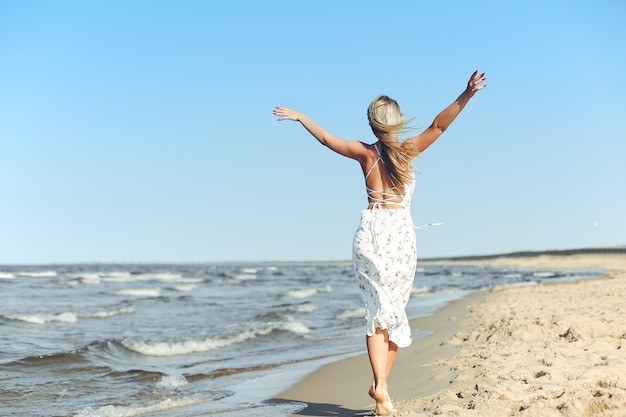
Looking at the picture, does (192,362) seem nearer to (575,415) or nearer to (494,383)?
(494,383)

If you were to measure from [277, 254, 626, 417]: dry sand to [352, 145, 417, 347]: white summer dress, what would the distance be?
0.60 meters

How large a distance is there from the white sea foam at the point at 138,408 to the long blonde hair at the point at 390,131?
338 centimetres

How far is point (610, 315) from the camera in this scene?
7.14 meters

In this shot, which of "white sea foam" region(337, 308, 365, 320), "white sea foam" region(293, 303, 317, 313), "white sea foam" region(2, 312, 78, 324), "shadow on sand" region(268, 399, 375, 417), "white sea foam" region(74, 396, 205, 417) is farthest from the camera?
"white sea foam" region(293, 303, 317, 313)

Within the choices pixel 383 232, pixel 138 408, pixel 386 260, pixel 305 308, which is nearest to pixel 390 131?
pixel 383 232

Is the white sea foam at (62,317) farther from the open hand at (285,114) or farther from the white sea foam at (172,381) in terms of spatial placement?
the open hand at (285,114)

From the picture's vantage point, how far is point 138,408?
5.92m

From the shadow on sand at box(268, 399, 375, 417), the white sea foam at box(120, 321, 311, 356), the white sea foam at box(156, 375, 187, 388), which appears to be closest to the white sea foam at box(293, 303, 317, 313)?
the white sea foam at box(120, 321, 311, 356)

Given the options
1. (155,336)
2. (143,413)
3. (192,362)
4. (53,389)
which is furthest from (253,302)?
(143,413)

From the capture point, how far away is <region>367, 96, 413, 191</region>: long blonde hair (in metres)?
3.90

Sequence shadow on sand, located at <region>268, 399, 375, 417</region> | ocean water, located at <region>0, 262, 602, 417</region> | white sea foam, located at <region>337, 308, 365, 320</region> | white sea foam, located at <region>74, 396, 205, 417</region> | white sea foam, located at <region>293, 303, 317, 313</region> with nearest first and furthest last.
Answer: shadow on sand, located at <region>268, 399, 375, 417</region>
white sea foam, located at <region>74, 396, 205, 417</region>
ocean water, located at <region>0, 262, 602, 417</region>
white sea foam, located at <region>337, 308, 365, 320</region>
white sea foam, located at <region>293, 303, 317, 313</region>

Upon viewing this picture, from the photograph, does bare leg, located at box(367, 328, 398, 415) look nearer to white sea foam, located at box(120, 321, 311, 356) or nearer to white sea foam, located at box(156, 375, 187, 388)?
white sea foam, located at box(156, 375, 187, 388)

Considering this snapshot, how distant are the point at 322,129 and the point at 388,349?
1.50 metres

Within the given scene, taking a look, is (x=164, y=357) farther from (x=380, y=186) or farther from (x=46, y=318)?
(x=380, y=186)
